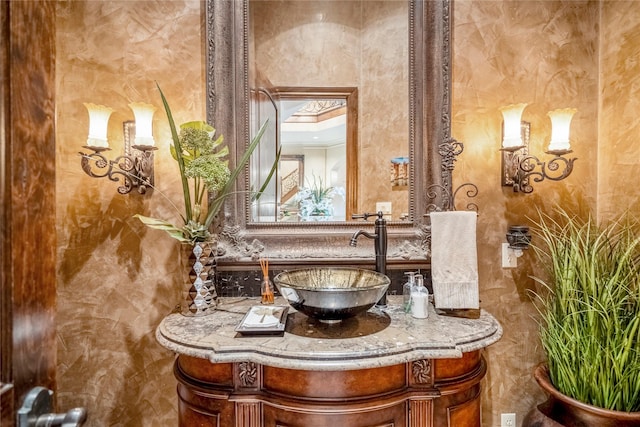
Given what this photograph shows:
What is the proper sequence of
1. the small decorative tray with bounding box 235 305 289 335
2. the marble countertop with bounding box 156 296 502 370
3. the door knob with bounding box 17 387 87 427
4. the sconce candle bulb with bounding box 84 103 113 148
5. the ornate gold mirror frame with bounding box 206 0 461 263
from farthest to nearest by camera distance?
the ornate gold mirror frame with bounding box 206 0 461 263
the sconce candle bulb with bounding box 84 103 113 148
the small decorative tray with bounding box 235 305 289 335
the marble countertop with bounding box 156 296 502 370
the door knob with bounding box 17 387 87 427

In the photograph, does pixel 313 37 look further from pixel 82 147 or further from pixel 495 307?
pixel 495 307

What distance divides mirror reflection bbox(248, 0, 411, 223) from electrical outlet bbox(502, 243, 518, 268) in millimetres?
535

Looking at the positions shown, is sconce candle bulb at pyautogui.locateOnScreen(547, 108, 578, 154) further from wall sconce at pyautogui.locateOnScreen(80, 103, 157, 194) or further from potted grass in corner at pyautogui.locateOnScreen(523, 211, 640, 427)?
wall sconce at pyautogui.locateOnScreen(80, 103, 157, 194)

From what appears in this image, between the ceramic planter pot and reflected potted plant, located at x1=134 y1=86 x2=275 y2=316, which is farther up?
reflected potted plant, located at x1=134 y1=86 x2=275 y2=316

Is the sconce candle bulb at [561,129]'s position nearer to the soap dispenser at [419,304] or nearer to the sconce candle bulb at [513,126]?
the sconce candle bulb at [513,126]

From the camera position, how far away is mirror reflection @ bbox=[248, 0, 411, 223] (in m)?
1.66

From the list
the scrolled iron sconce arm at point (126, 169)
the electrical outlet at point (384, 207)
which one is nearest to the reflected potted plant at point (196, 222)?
the scrolled iron sconce arm at point (126, 169)

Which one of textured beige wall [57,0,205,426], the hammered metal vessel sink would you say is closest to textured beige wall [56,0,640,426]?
textured beige wall [57,0,205,426]

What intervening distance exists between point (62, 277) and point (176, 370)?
0.86m

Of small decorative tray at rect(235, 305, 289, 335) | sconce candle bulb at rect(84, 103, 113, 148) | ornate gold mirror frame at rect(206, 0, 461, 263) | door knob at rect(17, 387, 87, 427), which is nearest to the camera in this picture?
door knob at rect(17, 387, 87, 427)

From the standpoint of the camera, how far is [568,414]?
1363 mm

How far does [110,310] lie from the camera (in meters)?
1.66

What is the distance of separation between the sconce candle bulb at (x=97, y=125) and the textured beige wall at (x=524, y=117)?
63.3 inches

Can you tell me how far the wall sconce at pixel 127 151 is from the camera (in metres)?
1.49
